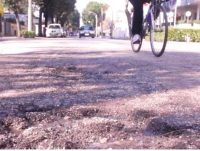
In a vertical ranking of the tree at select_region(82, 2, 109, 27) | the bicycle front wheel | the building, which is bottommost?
the bicycle front wheel

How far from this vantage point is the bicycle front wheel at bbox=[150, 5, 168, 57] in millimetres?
4977

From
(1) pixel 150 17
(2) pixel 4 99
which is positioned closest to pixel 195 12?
(1) pixel 150 17

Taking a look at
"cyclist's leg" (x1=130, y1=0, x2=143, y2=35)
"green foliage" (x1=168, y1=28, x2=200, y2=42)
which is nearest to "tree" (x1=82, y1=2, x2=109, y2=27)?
"green foliage" (x1=168, y1=28, x2=200, y2=42)

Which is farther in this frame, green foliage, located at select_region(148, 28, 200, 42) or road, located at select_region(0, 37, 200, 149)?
green foliage, located at select_region(148, 28, 200, 42)

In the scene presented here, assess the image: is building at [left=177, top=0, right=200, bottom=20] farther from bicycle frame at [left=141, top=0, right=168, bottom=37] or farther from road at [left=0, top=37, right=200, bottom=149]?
→ road at [left=0, top=37, right=200, bottom=149]

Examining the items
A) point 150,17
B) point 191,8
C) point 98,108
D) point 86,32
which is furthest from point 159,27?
point 191,8

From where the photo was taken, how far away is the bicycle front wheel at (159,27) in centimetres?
498

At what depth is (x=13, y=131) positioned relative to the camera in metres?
2.26

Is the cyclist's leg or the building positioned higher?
the building

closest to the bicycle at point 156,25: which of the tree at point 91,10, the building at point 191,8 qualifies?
the building at point 191,8

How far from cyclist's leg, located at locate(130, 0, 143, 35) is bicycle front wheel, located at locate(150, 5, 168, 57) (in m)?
0.22

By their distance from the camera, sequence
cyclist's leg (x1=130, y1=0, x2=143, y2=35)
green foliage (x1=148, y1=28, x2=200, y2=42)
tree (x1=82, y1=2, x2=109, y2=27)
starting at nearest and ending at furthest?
cyclist's leg (x1=130, y1=0, x2=143, y2=35) < green foliage (x1=148, y1=28, x2=200, y2=42) < tree (x1=82, y1=2, x2=109, y2=27)

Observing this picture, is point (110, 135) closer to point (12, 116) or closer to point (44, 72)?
point (12, 116)

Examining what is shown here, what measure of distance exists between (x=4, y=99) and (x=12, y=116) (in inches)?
20.3
